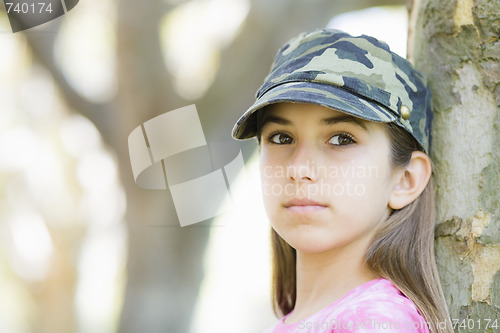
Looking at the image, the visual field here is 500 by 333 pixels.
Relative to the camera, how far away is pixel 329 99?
4.61 ft

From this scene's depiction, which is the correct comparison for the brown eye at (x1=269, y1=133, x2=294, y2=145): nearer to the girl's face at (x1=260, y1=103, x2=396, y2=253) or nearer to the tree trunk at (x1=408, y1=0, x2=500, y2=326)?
the girl's face at (x1=260, y1=103, x2=396, y2=253)

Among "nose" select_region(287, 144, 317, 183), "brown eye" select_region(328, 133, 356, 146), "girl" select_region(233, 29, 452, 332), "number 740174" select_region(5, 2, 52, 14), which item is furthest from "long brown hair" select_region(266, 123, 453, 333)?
"number 740174" select_region(5, 2, 52, 14)

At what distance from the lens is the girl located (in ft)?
4.71

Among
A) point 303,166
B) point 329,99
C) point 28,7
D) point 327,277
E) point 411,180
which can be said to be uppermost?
point 28,7

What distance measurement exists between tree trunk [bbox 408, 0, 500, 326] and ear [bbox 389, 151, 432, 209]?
49 mm

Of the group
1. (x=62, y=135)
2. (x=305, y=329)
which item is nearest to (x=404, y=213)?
(x=305, y=329)

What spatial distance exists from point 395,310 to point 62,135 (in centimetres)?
288

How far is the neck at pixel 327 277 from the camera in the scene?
1524 millimetres

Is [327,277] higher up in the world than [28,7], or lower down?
lower down

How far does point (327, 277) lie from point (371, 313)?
12.4 inches

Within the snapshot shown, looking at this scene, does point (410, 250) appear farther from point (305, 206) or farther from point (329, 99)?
point (329, 99)

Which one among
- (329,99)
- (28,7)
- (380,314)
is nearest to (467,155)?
(329,99)

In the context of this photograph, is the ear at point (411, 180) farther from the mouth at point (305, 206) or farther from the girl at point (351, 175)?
the mouth at point (305, 206)

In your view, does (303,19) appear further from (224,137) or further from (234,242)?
(234,242)
